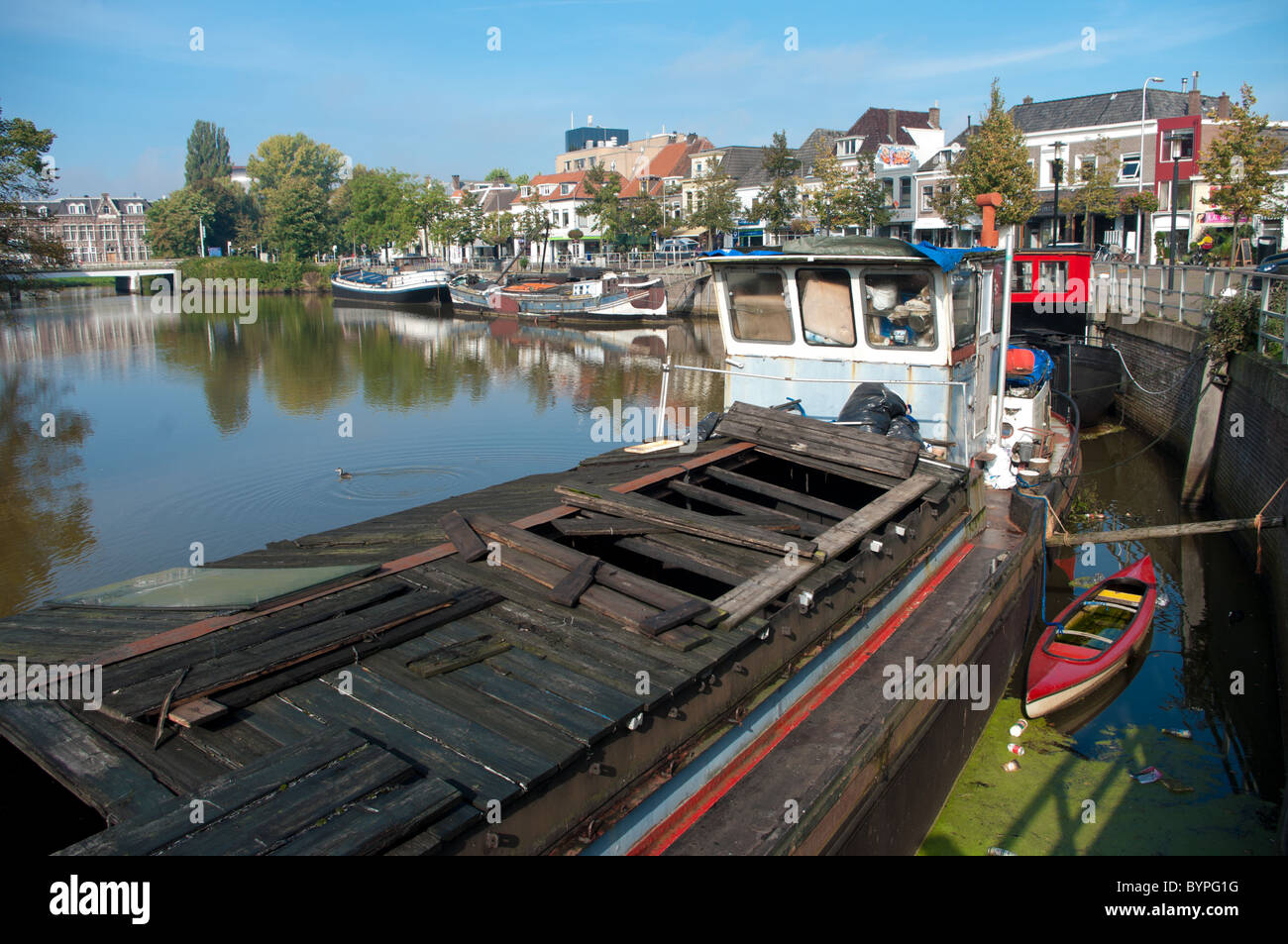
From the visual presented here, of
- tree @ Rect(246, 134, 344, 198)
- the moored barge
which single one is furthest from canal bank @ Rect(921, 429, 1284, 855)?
tree @ Rect(246, 134, 344, 198)

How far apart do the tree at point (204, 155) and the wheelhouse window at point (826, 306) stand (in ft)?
484

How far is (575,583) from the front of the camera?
587 centimetres

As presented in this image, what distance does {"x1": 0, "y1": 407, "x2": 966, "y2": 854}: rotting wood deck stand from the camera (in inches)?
146

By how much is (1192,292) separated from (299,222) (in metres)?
92.7

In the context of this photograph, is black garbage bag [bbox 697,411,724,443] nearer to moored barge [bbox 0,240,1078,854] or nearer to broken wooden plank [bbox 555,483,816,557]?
moored barge [bbox 0,240,1078,854]

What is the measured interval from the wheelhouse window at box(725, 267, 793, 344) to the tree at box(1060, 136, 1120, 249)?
3480 centimetres

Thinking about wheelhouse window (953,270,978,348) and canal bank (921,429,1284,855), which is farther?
wheelhouse window (953,270,978,348)

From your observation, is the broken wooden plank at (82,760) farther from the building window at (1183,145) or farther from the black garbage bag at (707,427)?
the building window at (1183,145)

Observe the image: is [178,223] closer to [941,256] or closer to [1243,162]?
[1243,162]

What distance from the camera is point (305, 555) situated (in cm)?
692

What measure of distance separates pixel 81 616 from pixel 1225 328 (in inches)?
742

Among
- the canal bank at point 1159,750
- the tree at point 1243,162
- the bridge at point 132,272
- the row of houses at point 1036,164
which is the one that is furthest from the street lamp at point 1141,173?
the bridge at point 132,272

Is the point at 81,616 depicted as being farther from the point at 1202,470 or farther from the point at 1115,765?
the point at 1202,470

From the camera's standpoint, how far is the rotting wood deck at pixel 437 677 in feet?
12.1
